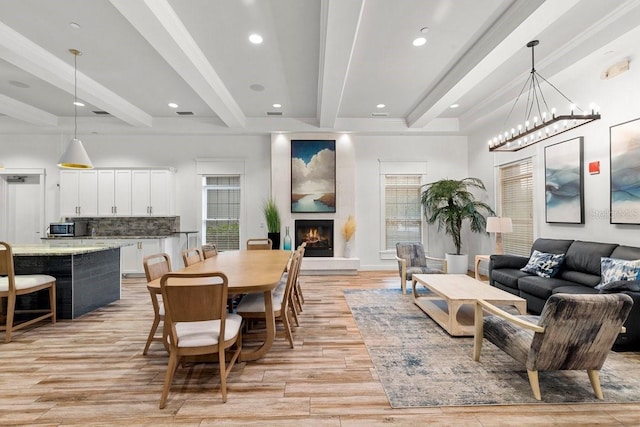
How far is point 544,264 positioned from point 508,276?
1.51 ft

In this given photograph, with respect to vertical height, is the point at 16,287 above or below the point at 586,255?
below

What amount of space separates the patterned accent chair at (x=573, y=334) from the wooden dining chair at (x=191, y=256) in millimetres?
2993

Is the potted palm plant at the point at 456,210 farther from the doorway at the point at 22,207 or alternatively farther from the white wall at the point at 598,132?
the doorway at the point at 22,207

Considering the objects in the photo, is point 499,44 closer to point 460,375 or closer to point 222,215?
point 460,375

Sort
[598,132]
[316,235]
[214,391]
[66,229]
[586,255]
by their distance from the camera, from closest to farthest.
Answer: [214,391]
[586,255]
[598,132]
[66,229]
[316,235]

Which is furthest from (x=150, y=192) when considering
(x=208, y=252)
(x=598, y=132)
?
(x=598, y=132)

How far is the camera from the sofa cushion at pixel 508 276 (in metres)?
3.96

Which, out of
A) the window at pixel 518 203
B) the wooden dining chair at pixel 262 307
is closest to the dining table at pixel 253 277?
the wooden dining chair at pixel 262 307

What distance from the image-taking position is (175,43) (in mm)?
3162

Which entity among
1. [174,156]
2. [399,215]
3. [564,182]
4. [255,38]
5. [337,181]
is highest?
[255,38]

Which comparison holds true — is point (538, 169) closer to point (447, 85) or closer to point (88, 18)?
point (447, 85)

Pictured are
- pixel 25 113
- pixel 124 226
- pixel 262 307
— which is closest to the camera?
pixel 262 307

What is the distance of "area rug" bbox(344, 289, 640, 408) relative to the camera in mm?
2057

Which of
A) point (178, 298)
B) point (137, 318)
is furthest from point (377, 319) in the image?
point (137, 318)
